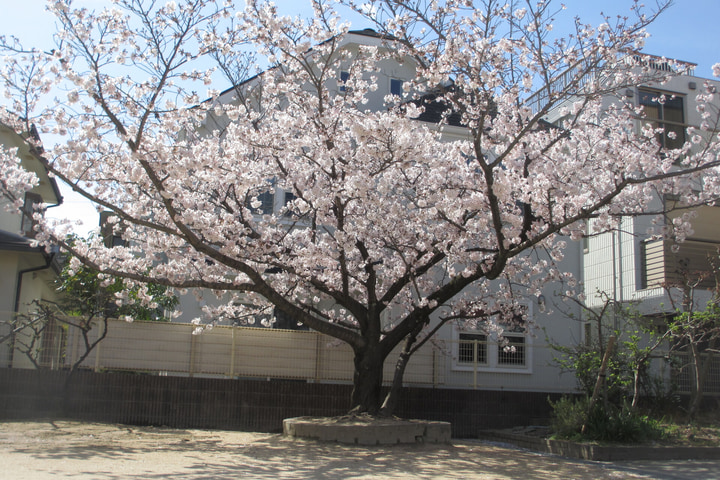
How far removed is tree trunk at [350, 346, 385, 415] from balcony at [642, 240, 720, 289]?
7.35 meters

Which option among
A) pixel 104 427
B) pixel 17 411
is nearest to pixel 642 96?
pixel 104 427

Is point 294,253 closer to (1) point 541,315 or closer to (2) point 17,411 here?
(2) point 17,411

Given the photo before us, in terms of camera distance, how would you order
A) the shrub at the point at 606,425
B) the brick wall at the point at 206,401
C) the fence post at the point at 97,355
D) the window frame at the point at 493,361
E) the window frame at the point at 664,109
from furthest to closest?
the window frame at the point at 664,109 < the window frame at the point at 493,361 < the fence post at the point at 97,355 < the brick wall at the point at 206,401 < the shrub at the point at 606,425

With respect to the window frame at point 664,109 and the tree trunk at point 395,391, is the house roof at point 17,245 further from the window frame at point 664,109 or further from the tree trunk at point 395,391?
the window frame at point 664,109

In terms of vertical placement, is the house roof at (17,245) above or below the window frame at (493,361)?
above

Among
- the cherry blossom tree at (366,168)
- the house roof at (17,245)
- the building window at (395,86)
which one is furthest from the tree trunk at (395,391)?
the building window at (395,86)

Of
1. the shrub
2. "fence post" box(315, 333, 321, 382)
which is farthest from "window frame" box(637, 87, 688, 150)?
"fence post" box(315, 333, 321, 382)

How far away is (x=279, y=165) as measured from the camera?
1074cm

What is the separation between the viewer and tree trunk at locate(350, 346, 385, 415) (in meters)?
10.9

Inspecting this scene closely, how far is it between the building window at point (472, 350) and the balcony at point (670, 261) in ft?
13.7

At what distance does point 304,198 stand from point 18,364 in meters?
6.25

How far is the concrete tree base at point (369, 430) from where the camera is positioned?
994 centimetres

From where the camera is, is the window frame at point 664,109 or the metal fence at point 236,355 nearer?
the metal fence at point 236,355

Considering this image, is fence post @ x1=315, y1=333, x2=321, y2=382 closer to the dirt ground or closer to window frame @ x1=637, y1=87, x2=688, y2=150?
the dirt ground
